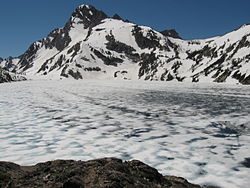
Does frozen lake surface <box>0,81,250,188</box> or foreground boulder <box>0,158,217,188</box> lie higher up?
foreground boulder <box>0,158,217,188</box>

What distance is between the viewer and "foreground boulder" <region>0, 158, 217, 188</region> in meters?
4.41

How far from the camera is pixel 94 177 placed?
15.3 feet

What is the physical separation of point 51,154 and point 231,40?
403 feet

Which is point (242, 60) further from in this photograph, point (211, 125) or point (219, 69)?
point (211, 125)

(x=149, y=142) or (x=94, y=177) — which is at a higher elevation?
(x=94, y=177)

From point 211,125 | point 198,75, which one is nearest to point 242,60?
point 198,75

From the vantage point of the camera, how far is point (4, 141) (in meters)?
9.51

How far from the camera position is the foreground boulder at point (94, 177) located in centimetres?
441

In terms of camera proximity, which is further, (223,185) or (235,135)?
(235,135)

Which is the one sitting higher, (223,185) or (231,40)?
(231,40)

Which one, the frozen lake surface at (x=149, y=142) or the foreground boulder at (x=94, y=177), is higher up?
the foreground boulder at (x=94, y=177)

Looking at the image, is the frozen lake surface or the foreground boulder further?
the frozen lake surface

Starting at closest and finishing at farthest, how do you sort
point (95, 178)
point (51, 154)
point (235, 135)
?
point (95, 178)
point (51, 154)
point (235, 135)

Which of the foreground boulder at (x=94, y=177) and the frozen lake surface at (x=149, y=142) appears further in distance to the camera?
the frozen lake surface at (x=149, y=142)
